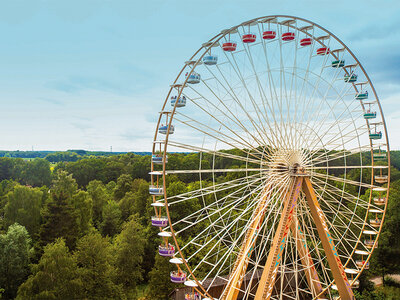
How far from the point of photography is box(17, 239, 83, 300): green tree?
27.5 meters

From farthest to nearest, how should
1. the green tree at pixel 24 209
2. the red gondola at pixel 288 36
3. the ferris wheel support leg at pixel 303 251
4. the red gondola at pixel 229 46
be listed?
the green tree at pixel 24 209, the red gondola at pixel 288 36, the ferris wheel support leg at pixel 303 251, the red gondola at pixel 229 46

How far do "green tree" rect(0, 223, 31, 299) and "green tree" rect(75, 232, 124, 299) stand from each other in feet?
20.7

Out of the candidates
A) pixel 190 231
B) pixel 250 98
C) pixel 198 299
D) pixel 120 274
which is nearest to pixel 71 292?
pixel 120 274

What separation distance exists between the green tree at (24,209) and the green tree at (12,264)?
724cm

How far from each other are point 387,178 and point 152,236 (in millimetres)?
25104

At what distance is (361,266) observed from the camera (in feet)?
77.2

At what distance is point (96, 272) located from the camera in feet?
96.0

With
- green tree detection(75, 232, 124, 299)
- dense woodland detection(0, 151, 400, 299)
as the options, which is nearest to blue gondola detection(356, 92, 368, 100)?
dense woodland detection(0, 151, 400, 299)

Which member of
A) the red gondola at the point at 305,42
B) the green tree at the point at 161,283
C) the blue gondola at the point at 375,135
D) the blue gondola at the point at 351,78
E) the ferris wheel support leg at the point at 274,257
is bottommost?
the green tree at the point at 161,283

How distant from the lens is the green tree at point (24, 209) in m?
42.2

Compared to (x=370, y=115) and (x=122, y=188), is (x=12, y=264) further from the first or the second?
(x=122, y=188)

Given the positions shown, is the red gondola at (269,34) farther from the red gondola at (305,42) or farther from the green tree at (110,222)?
the green tree at (110,222)

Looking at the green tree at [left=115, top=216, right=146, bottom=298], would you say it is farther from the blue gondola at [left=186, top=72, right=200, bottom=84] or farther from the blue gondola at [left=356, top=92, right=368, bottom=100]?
the blue gondola at [left=356, top=92, right=368, bottom=100]

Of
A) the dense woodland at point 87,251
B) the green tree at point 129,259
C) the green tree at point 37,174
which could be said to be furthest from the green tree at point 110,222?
the green tree at point 37,174
